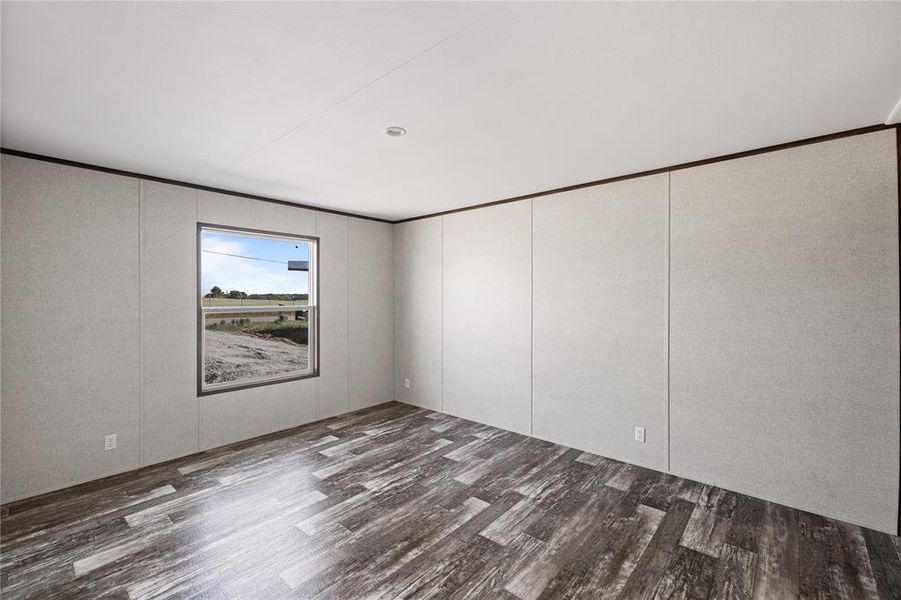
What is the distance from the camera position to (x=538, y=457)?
11.8 feet

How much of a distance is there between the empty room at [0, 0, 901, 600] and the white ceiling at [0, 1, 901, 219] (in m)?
0.02

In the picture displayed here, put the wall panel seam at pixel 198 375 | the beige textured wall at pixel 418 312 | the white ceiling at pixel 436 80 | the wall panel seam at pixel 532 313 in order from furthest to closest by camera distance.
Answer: the beige textured wall at pixel 418 312 < the wall panel seam at pixel 532 313 < the wall panel seam at pixel 198 375 < the white ceiling at pixel 436 80

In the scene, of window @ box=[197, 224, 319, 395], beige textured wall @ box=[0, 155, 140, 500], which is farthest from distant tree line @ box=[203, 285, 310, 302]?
beige textured wall @ box=[0, 155, 140, 500]

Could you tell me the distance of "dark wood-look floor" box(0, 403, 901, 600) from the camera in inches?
78.5

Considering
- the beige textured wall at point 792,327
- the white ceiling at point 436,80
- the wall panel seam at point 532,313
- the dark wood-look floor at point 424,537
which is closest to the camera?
the white ceiling at point 436,80

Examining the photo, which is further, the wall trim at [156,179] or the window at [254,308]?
the window at [254,308]

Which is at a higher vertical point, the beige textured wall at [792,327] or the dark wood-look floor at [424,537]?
the beige textured wall at [792,327]

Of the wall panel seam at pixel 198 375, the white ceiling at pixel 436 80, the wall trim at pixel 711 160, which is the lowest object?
the wall panel seam at pixel 198 375

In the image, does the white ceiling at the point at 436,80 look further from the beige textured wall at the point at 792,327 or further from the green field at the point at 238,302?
the green field at the point at 238,302

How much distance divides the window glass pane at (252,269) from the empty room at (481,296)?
4cm

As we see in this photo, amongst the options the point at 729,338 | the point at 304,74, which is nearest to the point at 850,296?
the point at 729,338

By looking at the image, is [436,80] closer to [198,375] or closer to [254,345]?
[198,375]

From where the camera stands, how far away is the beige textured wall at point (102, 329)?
110 inches

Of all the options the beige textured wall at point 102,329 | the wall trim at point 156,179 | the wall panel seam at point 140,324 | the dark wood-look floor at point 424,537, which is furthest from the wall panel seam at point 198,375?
the wall panel seam at point 140,324
